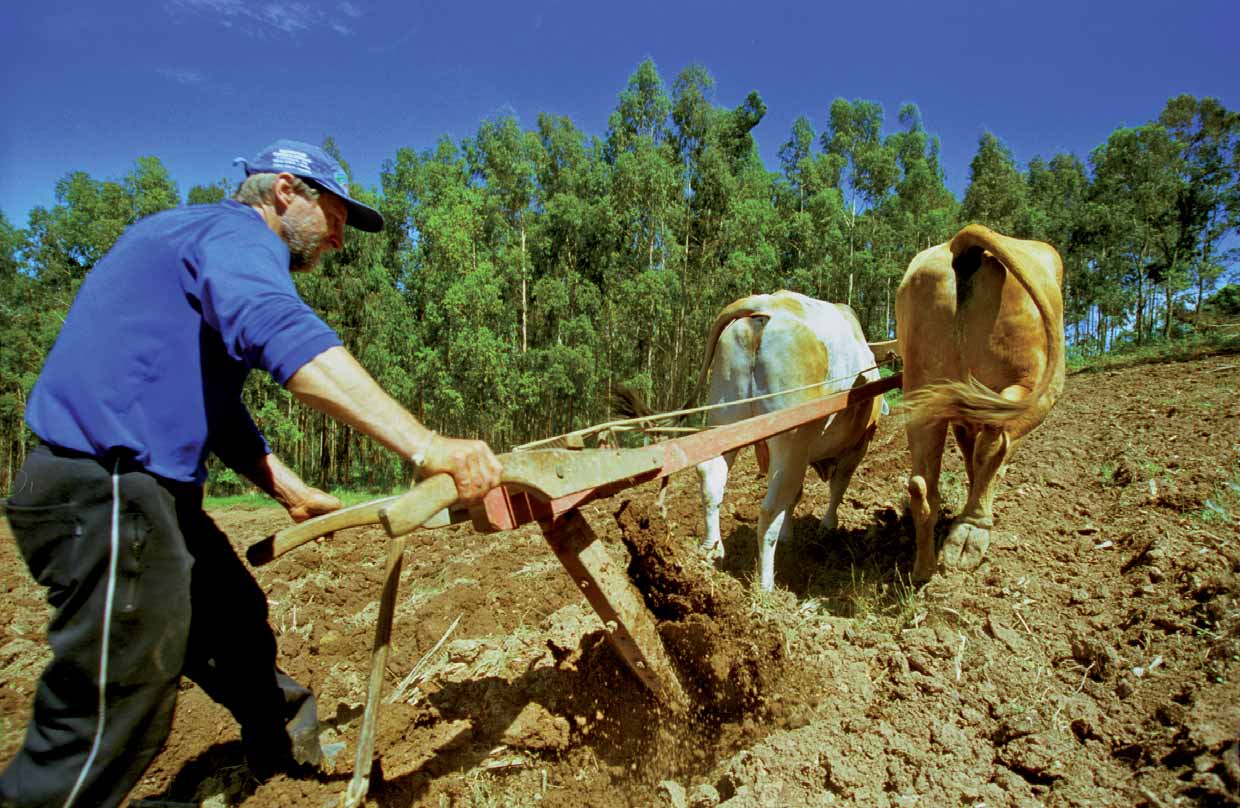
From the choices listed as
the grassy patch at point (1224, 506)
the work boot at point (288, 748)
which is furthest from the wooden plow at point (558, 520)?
the grassy patch at point (1224, 506)

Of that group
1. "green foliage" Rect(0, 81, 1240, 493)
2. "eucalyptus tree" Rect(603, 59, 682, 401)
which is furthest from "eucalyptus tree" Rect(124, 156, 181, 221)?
"eucalyptus tree" Rect(603, 59, 682, 401)

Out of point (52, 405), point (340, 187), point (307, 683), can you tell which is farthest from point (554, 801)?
point (340, 187)

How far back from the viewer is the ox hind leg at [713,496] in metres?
5.20

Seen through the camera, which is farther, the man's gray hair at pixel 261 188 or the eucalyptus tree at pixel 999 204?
the eucalyptus tree at pixel 999 204

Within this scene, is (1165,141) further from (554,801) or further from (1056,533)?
(554,801)

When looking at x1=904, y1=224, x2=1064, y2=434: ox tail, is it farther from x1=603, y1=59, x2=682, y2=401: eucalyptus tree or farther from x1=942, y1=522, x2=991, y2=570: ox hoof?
x1=603, y1=59, x2=682, y2=401: eucalyptus tree

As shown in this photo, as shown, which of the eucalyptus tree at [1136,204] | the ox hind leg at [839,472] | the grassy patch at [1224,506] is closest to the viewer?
the grassy patch at [1224,506]

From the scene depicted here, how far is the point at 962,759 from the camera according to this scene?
2.52 metres

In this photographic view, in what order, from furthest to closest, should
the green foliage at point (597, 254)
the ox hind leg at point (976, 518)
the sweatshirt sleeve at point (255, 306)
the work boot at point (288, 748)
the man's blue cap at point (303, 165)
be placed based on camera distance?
the green foliage at point (597, 254) → the ox hind leg at point (976, 518) → the work boot at point (288, 748) → the man's blue cap at point (303, 165) → the sweatshirt sleeve at point (255, 306)

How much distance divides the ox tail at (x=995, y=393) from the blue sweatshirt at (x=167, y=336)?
3.11 m

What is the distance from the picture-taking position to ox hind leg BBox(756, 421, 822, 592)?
15.7 ft

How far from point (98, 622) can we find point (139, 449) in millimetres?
464

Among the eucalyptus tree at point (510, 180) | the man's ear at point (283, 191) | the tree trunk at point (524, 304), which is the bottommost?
the man's ear at point (283, 191)

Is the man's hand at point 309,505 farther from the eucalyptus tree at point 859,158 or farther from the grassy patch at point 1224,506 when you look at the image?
the eucalyptus tree at point 859,158
